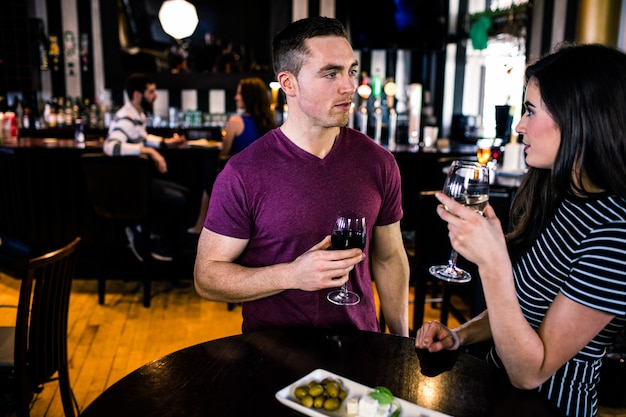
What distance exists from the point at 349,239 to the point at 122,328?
280cm

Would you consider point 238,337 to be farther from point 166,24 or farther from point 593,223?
point 166,24

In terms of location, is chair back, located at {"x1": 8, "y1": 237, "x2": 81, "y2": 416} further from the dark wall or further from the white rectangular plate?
the dark wall

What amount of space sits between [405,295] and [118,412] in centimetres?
105

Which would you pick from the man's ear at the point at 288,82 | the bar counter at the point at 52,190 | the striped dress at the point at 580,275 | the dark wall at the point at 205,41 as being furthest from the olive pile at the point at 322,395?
the dark wall at the point at 205,41

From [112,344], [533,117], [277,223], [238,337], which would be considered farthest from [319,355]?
[112,344]

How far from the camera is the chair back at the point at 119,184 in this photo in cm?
394

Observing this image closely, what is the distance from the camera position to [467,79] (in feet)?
27.3

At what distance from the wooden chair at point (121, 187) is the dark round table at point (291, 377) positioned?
2.74m

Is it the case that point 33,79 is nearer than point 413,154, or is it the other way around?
point 413,154

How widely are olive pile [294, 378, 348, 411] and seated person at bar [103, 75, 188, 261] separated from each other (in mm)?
3540

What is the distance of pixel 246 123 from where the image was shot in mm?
4840

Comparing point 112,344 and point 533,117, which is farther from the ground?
point 533,117

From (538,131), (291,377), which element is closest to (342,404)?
(291,377)

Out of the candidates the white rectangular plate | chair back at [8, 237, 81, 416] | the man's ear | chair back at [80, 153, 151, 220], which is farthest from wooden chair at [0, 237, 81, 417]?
chair back at [80, 153, 151, 220]
